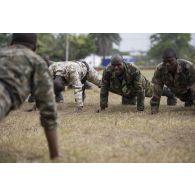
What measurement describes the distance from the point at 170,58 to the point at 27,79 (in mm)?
3622

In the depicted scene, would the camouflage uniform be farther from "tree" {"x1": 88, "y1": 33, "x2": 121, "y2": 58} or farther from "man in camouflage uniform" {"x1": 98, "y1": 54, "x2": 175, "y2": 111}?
"tree" {"x1": 88, "y1": 33, "x2": 121, "y2": 58}

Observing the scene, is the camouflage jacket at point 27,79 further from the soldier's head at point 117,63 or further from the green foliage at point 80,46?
the green foliage at point 80,46

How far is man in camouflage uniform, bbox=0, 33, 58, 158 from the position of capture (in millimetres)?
4398

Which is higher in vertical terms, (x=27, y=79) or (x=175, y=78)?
(x=27, y=79)

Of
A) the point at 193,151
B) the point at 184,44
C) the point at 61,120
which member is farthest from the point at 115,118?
the point at 184,44

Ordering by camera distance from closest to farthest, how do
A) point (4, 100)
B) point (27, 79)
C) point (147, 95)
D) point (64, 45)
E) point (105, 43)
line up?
point (4, 100) → point (27, 79) → point (147, 95) → point (64, 45) → point (105, 43)

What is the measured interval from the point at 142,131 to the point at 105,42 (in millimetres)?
56379

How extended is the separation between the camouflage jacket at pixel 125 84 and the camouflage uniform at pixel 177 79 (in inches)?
17.3

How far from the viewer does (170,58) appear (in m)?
7.36

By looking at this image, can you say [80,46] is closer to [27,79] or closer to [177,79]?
[177,79]

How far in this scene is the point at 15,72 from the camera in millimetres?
4410

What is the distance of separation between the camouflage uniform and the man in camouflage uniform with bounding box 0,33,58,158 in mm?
3783

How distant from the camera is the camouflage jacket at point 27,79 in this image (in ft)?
14.5

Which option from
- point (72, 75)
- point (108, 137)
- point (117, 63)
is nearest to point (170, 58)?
point (117, 63)
